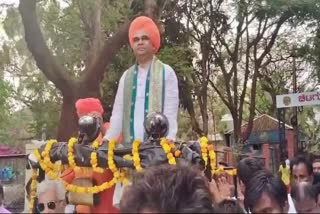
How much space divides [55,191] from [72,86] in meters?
6.28

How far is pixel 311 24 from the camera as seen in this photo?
58.2ft

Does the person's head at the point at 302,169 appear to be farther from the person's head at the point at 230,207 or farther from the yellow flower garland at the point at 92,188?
the person's head at the point at 230,207

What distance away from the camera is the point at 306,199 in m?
3.63

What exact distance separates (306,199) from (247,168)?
365mm

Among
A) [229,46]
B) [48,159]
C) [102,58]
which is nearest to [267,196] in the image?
[48,159]

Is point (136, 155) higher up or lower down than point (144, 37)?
lower down

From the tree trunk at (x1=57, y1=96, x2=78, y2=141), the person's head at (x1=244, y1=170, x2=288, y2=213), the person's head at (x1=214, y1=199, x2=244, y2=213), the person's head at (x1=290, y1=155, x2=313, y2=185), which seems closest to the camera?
the person's head at (x1=214, y1=199, x2=244, y2=213)

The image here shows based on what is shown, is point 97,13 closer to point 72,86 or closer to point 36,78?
point 72,86

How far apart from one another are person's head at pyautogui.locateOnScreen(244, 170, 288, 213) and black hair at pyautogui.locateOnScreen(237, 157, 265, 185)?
48cm

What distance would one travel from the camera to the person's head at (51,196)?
3.42 metres

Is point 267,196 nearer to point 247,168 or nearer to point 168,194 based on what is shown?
point 247,168

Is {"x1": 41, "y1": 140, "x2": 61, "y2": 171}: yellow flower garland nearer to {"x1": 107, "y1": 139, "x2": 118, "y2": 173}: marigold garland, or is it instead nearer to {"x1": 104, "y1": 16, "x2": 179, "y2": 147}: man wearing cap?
{"x1": 107, "y1": 139, "x2": 118, "y2": 173}: marigold garland

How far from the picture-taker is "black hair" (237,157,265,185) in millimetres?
3703

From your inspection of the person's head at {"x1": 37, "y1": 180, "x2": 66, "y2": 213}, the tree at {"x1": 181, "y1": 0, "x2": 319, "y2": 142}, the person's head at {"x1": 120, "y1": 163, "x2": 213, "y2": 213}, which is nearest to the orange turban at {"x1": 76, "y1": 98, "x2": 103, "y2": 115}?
the person's head at {"x1": 37, "y1": 180, "x2": 66, "y2": 213}
